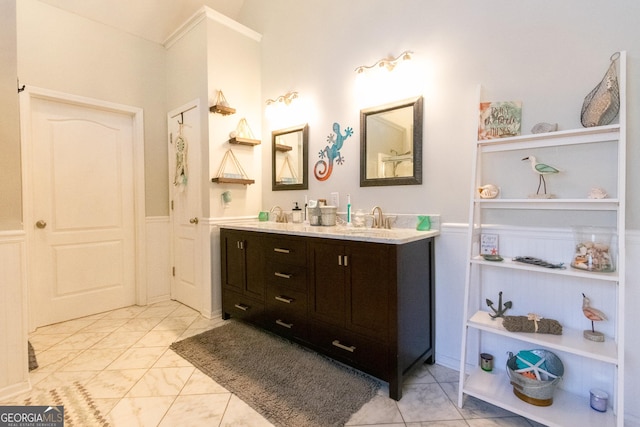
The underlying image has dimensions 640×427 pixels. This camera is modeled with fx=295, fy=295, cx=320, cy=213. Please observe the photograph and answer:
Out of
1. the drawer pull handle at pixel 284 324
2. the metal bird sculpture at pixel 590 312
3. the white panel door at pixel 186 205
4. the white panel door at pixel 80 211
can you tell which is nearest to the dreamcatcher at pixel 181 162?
the white panel door at pixel 186 205

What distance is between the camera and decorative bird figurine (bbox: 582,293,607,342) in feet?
4.74

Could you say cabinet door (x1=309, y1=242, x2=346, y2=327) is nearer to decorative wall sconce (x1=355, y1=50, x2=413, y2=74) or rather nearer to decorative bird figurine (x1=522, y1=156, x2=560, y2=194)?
decorative bird figurine (x1=522, y1=156, x2=560, y2=194)

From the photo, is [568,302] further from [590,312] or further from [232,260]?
[232,260]

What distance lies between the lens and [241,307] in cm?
263

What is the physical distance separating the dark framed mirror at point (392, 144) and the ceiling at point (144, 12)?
238cm

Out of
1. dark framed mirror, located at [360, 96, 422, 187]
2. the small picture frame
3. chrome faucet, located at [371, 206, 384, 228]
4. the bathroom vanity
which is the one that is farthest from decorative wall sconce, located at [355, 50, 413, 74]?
the small picture frame

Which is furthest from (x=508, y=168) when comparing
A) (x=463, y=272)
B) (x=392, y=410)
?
(x=392, y=410)

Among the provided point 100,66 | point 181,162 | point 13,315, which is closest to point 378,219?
point 181,162

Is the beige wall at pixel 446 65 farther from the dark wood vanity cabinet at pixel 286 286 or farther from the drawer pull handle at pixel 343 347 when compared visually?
the drawer pull handle at pixel 343 347

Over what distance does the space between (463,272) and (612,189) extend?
34.8 inches

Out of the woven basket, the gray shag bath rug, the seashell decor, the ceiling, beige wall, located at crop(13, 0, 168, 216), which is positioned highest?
the ceiling

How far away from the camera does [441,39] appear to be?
2033 mm

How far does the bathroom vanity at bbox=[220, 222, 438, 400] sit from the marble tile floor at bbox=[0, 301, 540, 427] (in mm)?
161

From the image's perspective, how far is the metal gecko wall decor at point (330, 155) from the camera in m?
2.57
